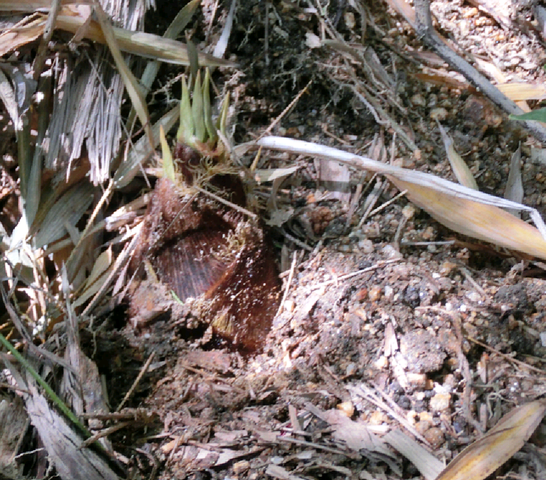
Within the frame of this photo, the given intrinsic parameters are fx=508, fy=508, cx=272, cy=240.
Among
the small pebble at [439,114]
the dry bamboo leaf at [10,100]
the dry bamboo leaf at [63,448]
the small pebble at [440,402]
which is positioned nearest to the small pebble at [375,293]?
the small pebble at [440,402]

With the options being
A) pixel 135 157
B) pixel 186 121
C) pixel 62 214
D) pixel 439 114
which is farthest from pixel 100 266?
pixel 439 114

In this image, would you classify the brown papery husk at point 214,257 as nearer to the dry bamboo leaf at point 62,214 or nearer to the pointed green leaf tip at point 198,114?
the pointed green leaf tip at point 198,114

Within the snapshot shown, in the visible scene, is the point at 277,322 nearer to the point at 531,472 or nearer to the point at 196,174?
the point at 196,174

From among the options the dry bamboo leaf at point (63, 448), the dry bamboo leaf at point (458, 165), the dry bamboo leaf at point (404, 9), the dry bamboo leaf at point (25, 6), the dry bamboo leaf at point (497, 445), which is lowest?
the dry bamboo leaf at point (497, 445)

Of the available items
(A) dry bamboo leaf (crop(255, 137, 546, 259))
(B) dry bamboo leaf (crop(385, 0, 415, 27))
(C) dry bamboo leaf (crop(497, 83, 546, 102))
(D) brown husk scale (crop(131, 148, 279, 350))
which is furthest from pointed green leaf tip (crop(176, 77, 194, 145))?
(C) dry bamboo leaf (crop(497, 83, 546, 102))

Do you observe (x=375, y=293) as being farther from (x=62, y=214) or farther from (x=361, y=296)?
(x=62, y=214)

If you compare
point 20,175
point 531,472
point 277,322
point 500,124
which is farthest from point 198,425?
point 500,124

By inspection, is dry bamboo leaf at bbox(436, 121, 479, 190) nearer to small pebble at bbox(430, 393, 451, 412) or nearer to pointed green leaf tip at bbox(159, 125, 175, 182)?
small pebble at bbox(430, 393, 451, 412)
